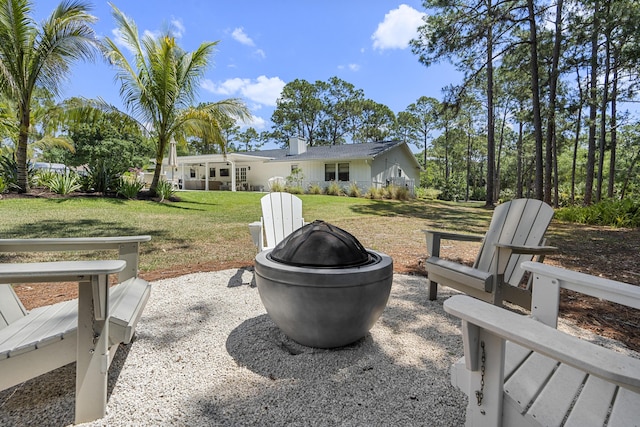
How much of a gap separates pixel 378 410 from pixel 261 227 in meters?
2.31

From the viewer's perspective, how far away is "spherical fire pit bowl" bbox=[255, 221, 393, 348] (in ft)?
5.90

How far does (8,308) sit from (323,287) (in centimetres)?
177

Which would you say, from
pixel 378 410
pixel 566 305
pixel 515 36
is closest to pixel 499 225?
pixel 566 305

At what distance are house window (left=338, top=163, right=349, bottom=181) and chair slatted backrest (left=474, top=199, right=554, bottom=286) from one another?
17140mm

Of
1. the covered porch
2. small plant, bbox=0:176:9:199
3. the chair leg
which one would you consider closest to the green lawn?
small plant, bbox=0:176:9:199

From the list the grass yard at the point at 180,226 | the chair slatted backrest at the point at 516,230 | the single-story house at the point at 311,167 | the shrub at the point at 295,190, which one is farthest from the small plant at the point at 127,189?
the chair slatted backrest at the point at 516,230

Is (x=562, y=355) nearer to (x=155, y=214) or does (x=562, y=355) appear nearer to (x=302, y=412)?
(x=302, y=412)

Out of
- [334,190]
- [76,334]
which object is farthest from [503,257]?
[334,190]

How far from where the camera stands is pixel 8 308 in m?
1.75

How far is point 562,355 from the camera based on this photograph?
2.45 feet

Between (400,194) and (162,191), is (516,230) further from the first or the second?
(400,194)

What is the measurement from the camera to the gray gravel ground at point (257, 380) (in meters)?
1.50

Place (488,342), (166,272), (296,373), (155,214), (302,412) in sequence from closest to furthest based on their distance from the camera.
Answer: (488,342)
(302,412)
(296,373)
(166,272)
(155,214)

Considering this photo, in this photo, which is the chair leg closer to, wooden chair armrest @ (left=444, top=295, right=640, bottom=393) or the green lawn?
the green lawn
